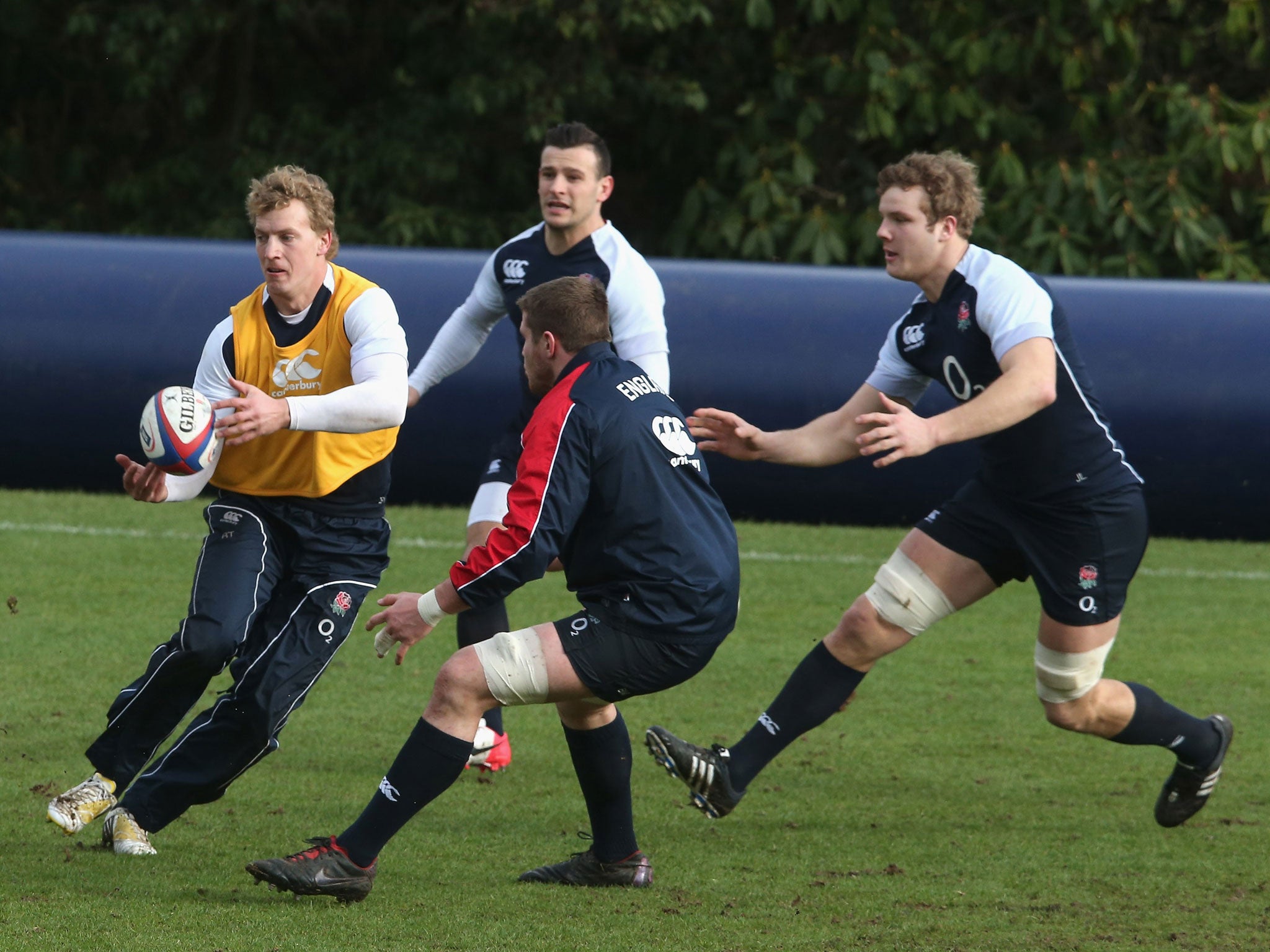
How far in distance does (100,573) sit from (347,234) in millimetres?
7027

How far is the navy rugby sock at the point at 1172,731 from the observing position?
521 centimetres

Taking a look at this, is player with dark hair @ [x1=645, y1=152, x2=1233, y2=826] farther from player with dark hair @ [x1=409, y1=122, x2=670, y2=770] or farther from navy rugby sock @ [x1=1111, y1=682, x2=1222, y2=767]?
player with dark hair @ [x1=409, y1=122, x2=670, y2=770]

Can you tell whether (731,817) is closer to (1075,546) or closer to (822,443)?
(822,443)

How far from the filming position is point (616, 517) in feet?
13.7

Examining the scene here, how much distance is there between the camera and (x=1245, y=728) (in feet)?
21.0

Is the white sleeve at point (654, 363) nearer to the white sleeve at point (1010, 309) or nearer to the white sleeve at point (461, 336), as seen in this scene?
the white sleeve at point (461, 336)

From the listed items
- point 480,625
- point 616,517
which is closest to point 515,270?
point 480,625

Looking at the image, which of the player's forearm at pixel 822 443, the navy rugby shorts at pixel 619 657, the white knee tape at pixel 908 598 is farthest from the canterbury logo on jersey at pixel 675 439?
the white knee tape at pixel 908 598

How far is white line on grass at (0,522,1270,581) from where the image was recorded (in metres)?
9.27

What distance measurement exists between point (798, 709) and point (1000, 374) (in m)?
1.21

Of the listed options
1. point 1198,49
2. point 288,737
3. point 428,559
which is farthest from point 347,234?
point 288,737

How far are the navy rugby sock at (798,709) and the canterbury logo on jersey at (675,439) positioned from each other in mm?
1220

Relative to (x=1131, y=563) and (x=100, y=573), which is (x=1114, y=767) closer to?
(x=1131, y=563)

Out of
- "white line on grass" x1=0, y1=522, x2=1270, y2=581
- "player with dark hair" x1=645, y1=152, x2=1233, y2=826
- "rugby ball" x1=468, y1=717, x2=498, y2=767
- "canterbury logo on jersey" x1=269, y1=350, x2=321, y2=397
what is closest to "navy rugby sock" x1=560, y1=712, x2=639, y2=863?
"player with dark hair" x1=645, y1=152, x2=1233, y2=826
